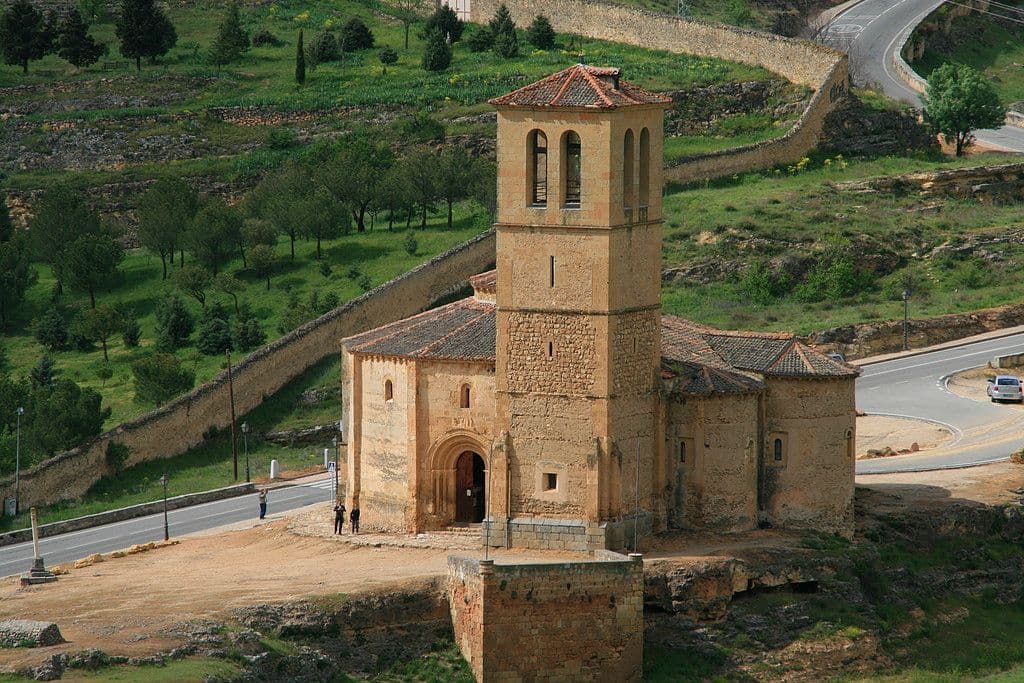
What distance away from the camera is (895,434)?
84.9m

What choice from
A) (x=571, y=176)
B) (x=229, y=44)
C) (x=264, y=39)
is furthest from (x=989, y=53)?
(x=571, y=176)

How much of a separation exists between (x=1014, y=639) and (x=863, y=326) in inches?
986

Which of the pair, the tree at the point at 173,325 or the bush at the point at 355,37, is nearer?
the tree at the point at 173,325

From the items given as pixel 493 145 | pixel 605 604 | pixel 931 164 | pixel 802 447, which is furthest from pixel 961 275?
pixel 605 604

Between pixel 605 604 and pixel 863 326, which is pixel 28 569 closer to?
pixel 605 604

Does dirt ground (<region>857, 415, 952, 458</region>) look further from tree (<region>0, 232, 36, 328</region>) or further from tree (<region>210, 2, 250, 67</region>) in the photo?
tree (<region>210, 2, 250, 67</region>)

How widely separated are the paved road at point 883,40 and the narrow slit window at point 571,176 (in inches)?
1781

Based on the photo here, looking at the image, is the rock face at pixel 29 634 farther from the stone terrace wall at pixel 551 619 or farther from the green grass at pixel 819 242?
the green grass at pixel 819 242

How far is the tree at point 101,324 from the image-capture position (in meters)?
94.4

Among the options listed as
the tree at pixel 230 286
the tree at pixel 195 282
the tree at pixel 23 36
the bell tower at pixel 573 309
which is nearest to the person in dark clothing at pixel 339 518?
the bell tower at pixel 573 309

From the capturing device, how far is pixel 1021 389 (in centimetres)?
8831

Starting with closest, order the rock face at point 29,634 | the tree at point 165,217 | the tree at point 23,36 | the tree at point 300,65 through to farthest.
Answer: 1. the rock face at point 29,634
2. the tree at point 165,217
3. the tree at point 300,65
4. the tree at point 23,36

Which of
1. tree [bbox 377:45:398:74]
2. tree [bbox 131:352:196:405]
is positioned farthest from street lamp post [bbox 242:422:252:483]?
tree [bbox 377:45:398:74]

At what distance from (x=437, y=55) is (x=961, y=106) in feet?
78.2
